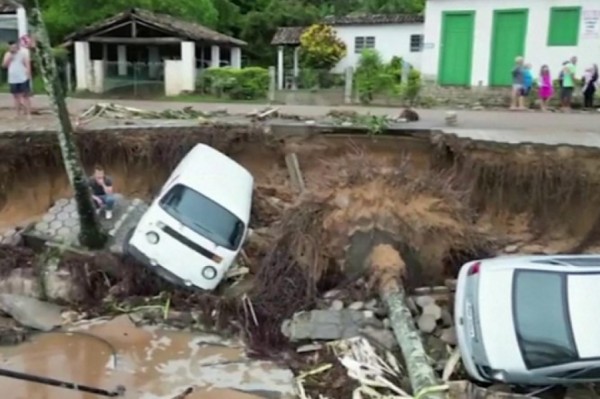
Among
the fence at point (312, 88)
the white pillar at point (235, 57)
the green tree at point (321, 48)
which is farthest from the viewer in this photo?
the white pillar at point (235, 57)

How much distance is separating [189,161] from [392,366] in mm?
6137

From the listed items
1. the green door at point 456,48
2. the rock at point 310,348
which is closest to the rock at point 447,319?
the rock at point 310,348

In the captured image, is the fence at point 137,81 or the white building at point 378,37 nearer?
the fence at point 137,81

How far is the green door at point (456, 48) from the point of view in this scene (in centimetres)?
2566

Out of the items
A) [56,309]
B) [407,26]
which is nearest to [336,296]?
[56,309]

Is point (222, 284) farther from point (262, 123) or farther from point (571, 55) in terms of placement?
point (571, 55)

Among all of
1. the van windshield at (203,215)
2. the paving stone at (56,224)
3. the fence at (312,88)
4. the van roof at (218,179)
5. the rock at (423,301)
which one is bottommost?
the rock at (423,301)

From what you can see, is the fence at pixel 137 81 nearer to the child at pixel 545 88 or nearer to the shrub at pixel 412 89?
the shrub at pixel 412 89

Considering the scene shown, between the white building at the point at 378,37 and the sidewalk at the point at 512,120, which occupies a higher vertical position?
the white building at the point at 378,37

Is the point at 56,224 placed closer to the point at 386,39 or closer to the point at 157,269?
the point at 157,269

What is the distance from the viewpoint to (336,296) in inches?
490

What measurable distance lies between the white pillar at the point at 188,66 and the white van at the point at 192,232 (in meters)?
18.6

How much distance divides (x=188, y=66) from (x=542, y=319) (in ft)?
82.5

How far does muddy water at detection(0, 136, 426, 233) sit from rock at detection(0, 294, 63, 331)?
3768mm
